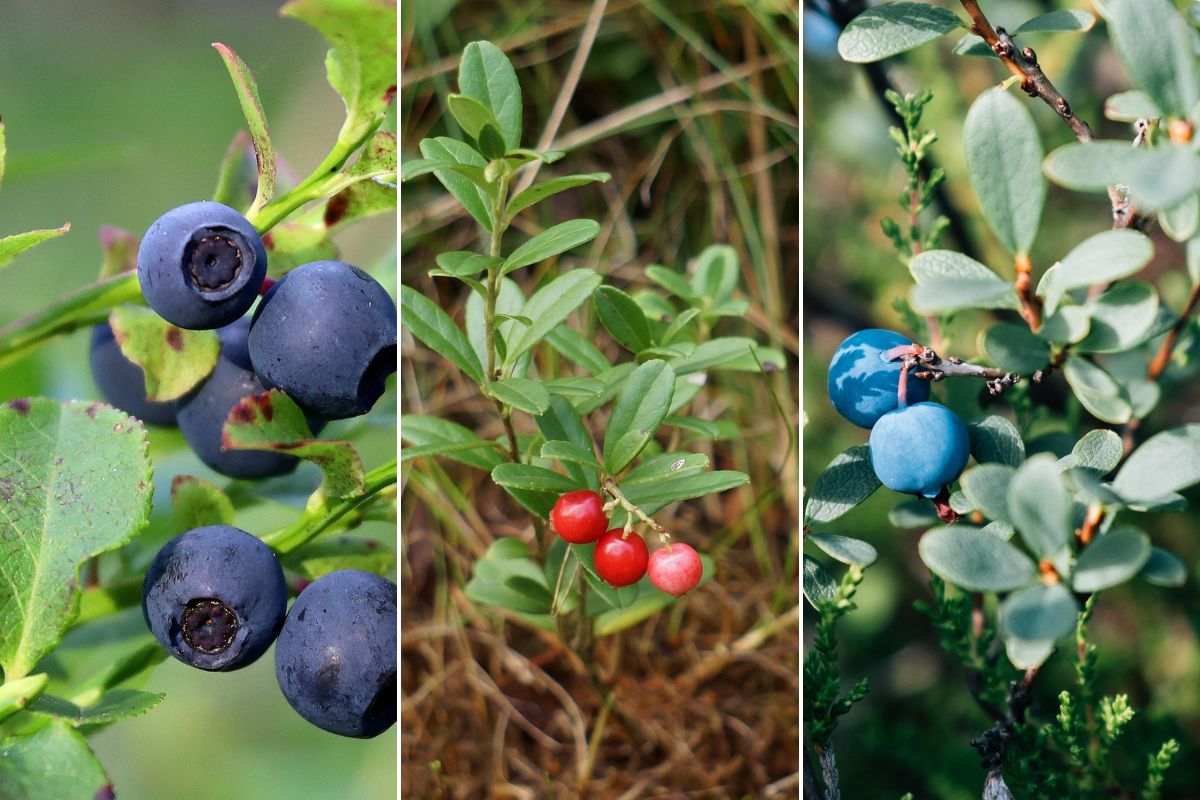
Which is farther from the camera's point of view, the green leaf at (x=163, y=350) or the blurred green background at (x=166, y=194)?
the blurred green background at (x=166, y=194)

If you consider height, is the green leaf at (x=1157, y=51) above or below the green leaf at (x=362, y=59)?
below

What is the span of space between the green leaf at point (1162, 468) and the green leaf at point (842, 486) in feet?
0.53

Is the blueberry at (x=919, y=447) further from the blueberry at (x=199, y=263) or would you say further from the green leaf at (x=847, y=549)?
the blueberry at (x=199, y=263)

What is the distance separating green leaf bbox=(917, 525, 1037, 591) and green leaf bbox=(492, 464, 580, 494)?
26 cm

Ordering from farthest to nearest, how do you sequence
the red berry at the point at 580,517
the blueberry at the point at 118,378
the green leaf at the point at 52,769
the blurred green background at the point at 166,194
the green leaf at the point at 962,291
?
the blurred green background at the point at 166,194 → the blueberry at the point at 118,378 → the red berry at the point at 580,517 → the green leaf at the point at 52,769 → the green leaf at the point at 962,291

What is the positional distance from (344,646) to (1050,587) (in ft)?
1.29

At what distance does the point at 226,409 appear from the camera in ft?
2.40

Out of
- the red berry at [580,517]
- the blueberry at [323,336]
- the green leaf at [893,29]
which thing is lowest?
the red berry at [580,517]

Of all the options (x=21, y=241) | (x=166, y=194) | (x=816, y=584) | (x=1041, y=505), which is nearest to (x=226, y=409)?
(x=21, y=241)

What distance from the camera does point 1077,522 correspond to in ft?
2.01

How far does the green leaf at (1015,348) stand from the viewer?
55 centimetres

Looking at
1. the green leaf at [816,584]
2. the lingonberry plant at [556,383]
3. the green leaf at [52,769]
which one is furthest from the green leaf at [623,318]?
the green leaf at [52,769]

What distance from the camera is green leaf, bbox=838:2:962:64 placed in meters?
0.66

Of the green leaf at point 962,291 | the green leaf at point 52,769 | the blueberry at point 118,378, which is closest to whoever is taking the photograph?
the green leaf at point 962,291
